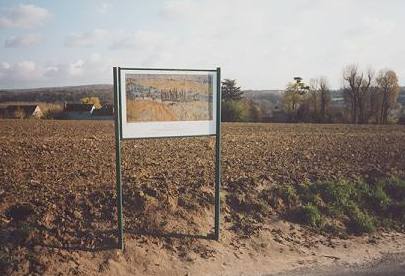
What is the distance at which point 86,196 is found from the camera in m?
8.28

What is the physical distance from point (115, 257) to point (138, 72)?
2993mm

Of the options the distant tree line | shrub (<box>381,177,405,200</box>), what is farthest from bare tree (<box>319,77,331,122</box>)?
shrub (<box>381,177,405,200</box>)

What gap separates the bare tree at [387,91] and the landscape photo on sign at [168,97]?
65920mm

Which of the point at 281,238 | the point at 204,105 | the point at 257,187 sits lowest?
the point at 281,238

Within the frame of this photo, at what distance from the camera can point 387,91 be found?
227 ft

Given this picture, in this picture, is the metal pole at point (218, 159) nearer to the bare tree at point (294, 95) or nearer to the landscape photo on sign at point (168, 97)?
the landscape photo on sign at point (168, 97)

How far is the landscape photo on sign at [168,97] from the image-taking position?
687 centimetres

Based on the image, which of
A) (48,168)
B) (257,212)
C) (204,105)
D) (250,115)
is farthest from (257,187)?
(250,115)

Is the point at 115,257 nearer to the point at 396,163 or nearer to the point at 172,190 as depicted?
the point at 172,190

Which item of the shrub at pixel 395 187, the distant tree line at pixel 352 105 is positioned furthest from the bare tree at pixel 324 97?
the shrub at pixel 395 187

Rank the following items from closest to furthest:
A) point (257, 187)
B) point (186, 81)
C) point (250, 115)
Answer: point (186, 81), point (257, 187), point (250, 115)

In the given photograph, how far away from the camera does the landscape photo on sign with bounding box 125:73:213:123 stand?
22.5 feet

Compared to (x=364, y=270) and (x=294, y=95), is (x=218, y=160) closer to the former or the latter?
(x=364, y=270)

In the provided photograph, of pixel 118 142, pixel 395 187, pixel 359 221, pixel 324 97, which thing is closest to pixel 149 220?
pixel 118 142
